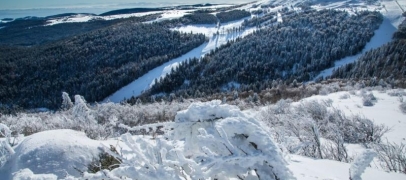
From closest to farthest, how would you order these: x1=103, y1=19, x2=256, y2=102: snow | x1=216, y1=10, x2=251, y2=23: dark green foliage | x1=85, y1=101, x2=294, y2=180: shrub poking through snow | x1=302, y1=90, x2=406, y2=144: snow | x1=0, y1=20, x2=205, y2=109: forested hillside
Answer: x1=85, y1=101, x2=294, y2=180: shrub poking through snow → x1=302, y1=90, x2=406, y2=144: snow → x1=103, y1=19, x2=256, y2=102: snow → x1=0, y1=20, x2=205, y2=109: forested hillside → x1=216, y1=10, x2=251, y2=23: dark green foliage

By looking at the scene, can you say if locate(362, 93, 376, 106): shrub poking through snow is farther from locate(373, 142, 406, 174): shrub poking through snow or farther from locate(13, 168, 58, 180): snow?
locate(13, 168, 58, 180): snow

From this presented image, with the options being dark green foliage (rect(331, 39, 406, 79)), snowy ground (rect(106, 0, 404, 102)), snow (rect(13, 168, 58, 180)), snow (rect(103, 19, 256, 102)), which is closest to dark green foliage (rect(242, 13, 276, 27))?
snowy ground (rect(106, 0, 404, 102))

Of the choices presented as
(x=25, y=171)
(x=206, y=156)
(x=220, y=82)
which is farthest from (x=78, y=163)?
(x=220, y=82)

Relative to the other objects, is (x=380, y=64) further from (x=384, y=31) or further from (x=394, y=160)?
(x=394, y=160)

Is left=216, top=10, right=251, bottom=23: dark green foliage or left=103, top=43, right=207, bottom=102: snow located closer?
left=103, top=43, right=207, bottom=102: snow

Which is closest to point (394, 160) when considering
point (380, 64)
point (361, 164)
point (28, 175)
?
point (361, 164)

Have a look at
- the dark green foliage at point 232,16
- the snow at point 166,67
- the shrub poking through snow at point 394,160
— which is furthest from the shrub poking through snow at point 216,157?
the dark green foliage at point 232,16

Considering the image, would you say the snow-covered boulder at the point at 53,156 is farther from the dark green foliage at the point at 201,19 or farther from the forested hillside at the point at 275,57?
the dark green foliage at the point at 201,19
